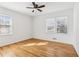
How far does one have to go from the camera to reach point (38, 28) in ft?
6.06

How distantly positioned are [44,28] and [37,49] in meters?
0.53

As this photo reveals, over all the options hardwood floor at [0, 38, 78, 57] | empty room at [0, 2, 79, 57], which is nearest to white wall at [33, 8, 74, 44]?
Answer: empty room at [0, 2, 79, 57]

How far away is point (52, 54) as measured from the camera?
75.4 inches

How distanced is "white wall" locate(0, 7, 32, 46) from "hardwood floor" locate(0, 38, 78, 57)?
0.36 feet

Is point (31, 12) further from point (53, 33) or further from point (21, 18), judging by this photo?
point (53, 33)

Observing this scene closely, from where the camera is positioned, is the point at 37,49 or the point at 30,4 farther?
the point at 37,49

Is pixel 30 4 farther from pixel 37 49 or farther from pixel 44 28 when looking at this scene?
pixel 37 49

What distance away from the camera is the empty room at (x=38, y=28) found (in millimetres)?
1645

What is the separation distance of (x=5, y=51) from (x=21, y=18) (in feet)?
2.57

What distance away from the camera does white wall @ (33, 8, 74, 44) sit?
1.69 metres

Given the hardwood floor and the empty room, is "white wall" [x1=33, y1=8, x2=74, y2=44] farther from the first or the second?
the hardwood floor

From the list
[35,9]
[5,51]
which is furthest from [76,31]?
[5,51]

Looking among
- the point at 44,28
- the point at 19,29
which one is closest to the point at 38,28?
the point at 44,28

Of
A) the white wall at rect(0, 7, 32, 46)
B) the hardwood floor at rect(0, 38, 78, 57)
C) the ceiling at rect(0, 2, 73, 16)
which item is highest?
the ceiling at rect(0, 2, 73, 16)
